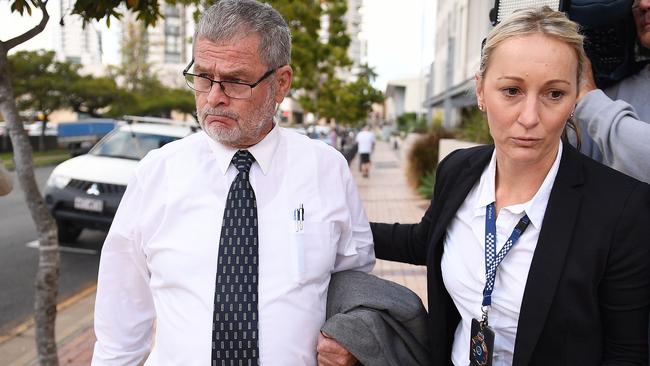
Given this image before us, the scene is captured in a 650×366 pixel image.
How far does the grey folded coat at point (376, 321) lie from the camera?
1.71 meters

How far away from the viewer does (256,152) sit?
6.45ft

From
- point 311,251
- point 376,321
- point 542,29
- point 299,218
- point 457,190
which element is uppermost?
point 542,29

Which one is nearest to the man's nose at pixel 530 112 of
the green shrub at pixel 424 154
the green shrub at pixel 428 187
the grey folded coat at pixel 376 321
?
the grey folded coat at pixel 376 321

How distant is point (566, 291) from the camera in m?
1.45

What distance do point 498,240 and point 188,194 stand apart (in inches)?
39.0

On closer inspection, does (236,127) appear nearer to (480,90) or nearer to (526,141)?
(480,90)

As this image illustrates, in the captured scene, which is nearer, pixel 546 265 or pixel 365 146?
pixel 546 265

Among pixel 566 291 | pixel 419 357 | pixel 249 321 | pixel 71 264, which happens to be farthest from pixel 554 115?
pixel 71 264

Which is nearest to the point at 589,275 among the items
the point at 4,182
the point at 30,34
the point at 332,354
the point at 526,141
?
the point at 526,141

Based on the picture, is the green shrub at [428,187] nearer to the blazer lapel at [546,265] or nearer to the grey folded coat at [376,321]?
the grey folded coat at [376,321]

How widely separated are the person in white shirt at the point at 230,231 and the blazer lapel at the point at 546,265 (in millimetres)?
666

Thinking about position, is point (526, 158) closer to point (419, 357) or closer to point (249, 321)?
point (419, 357)

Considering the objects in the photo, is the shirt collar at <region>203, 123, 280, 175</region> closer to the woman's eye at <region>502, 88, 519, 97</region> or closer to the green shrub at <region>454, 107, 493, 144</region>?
the woman's eye at <region>502, 88, 519, 97</region>

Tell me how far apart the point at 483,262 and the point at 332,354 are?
54cm
